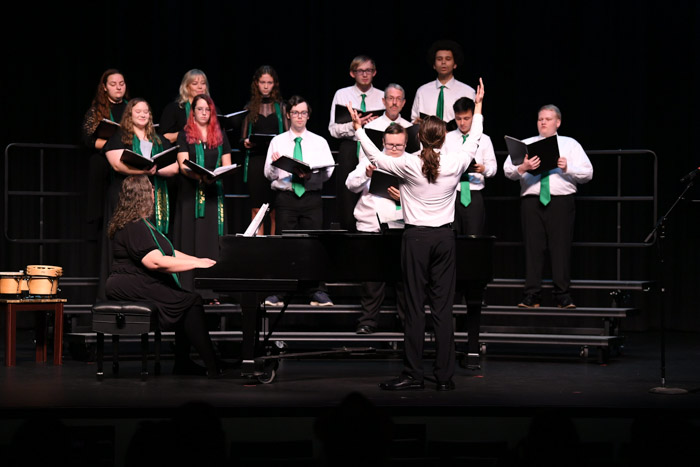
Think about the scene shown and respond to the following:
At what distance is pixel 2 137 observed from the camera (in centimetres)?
934

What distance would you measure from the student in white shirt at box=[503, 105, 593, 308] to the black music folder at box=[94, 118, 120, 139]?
118 inches

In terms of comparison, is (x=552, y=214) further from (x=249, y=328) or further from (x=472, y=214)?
(x=249, y=328)

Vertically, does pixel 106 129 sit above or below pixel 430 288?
above

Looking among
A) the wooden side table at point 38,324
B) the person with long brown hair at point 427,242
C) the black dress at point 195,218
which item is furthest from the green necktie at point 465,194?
the wooden side table at point 38,324

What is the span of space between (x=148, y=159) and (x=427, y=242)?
2.22m

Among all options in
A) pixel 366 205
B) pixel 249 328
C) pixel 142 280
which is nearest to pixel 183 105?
pixel 366 205

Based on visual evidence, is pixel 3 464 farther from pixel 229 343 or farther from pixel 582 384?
pixel 229 343

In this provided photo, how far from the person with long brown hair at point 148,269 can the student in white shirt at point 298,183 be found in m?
1.19

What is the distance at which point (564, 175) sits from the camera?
7473 mm

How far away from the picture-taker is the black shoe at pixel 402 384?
5.74m

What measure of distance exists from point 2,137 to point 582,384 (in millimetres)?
6139

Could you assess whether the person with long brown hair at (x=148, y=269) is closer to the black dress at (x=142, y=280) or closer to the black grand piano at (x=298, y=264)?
the black dress at (x=142, y=280)

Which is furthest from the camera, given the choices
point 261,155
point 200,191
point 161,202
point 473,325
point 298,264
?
point 261,155

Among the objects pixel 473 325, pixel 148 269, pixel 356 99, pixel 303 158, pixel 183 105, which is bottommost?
pixel 473 325
